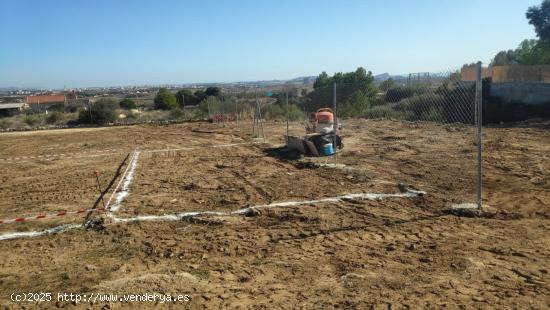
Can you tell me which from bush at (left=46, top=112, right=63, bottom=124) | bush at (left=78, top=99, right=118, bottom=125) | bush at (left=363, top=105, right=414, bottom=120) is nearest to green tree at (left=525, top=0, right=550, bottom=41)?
bush at (left=363, top=105, right=414, bottom=120)

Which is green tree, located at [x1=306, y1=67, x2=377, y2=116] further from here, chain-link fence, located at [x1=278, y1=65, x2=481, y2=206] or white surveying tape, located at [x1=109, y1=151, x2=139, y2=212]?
white surveying tape, located at [x1=109, y1=151, x2=139, y2=212]

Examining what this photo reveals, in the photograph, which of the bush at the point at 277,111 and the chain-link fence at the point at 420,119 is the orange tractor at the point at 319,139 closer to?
the chain-link fence at the point at 420,119

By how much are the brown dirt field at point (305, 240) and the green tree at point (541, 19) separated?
1645 inches

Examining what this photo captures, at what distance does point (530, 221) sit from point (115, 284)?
617 cm

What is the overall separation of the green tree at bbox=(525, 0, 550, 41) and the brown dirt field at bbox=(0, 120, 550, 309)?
4178 centimetres

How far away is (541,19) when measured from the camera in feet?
150

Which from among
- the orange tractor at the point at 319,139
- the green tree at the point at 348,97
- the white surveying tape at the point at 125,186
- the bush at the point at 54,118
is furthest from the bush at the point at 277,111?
the bush at the point at 54,118

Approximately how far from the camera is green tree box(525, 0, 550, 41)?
44828 mm

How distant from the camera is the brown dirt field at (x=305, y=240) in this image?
4621 millimetres

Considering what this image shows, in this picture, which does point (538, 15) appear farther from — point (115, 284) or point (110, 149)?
point (115, 284)

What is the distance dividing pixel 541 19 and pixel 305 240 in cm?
5141

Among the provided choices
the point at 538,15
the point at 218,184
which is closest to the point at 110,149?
the point at 218,184

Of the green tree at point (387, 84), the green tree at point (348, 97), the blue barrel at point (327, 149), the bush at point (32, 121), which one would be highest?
the green tree at point (387, 84)

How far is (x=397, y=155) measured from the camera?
12781 millimetres
